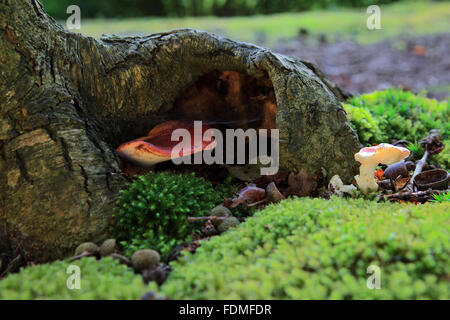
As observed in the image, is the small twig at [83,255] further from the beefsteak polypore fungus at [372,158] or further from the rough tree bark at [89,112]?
the beefsteak polypore fungus at [372,158]

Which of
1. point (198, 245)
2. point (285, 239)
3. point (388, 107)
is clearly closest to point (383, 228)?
point (285, 239)

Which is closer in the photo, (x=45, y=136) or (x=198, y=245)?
(x=198, y=245)

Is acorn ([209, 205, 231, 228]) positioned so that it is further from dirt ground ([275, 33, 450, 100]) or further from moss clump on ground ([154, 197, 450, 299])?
dirt ground ([275, 33, 450, 100])

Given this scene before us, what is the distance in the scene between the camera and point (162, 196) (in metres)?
2.47

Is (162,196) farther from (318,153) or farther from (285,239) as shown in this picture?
(318,153)

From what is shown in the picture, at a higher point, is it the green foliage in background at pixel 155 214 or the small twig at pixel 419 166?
the small twig at pixel 419 166

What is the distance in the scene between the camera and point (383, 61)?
9.56 metres

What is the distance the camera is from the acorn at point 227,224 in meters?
2.41

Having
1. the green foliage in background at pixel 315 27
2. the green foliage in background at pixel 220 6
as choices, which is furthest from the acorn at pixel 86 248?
the green foliage in background at pixel 220 6

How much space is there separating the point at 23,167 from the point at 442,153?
3.71 m

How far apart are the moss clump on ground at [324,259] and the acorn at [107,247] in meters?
0.50

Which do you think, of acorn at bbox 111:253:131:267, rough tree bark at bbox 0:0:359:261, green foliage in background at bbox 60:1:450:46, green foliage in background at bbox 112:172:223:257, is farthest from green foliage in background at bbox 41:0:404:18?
acorn at bbox 111:253:131:267

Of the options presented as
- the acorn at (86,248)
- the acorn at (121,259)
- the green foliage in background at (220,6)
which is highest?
the green foliage in background at (220,6)

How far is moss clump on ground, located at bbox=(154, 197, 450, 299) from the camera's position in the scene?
1.60 metres
